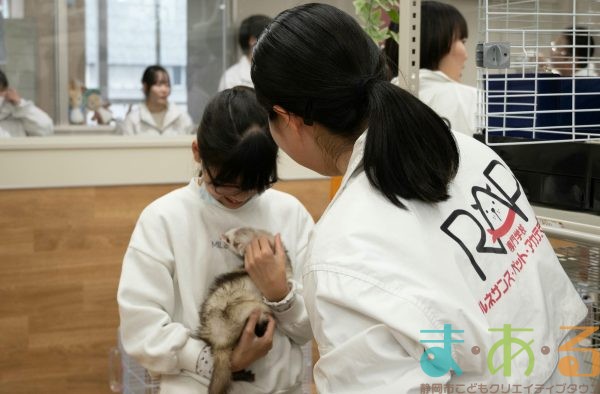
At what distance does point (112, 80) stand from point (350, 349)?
2582 mm

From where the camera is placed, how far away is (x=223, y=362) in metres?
1.54

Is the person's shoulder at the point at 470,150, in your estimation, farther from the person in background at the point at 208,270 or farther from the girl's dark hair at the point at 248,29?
the girl's dark hair at the point at 248,29

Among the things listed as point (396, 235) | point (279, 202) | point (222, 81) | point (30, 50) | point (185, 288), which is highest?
point (30, 50)

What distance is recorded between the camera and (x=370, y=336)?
2.80ft

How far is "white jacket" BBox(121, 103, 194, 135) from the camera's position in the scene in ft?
10.5

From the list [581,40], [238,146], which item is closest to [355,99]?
[238,146]

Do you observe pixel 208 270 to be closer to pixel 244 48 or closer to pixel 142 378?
pixel 142 378

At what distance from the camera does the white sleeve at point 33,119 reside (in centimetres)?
304

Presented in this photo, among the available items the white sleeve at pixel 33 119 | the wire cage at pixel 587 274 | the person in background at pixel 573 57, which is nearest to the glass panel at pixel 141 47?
the white sleeve at pixel 33 119

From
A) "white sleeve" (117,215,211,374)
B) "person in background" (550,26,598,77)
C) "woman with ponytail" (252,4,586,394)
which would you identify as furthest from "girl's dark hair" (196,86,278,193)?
"person in background" (550,26,598,77)

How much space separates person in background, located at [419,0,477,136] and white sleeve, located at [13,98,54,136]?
1.49m

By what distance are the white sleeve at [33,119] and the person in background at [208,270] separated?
1604 mm

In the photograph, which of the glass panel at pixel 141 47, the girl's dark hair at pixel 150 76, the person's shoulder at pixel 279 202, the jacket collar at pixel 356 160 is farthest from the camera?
the girl's dark hair at pixel 150 76

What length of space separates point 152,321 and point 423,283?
781 mm
